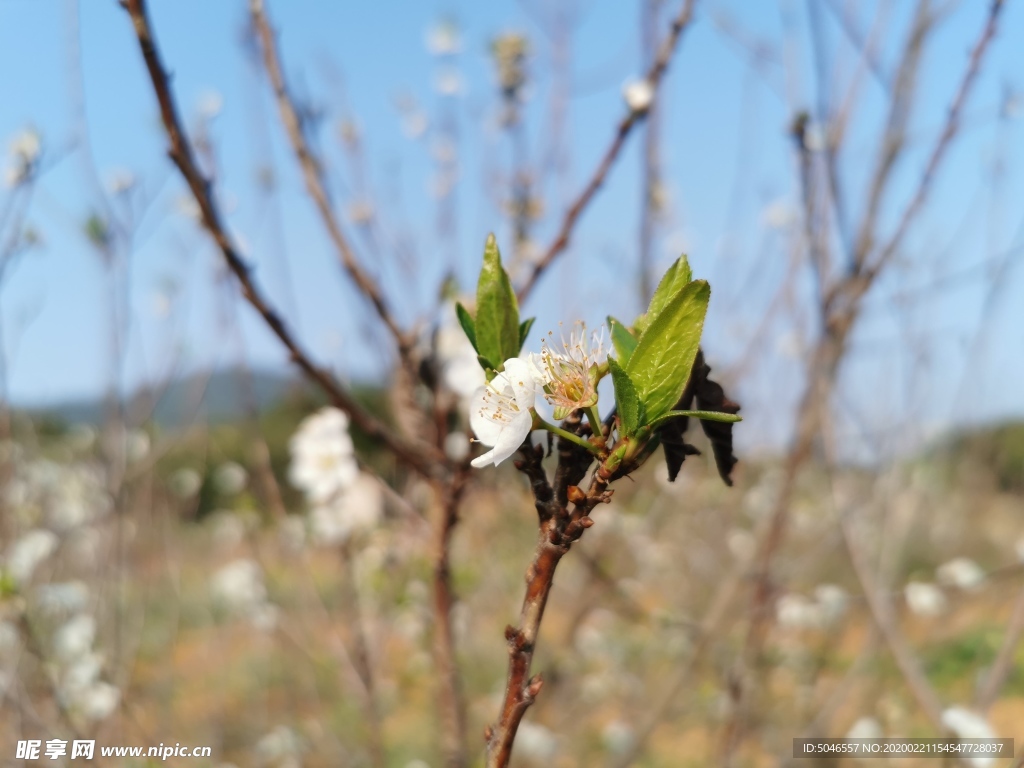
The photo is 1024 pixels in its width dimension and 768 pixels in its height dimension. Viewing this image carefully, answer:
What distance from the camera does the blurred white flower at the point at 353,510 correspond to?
2.02 m

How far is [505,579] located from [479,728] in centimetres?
85

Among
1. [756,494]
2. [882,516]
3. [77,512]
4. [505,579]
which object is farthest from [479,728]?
[756,494]

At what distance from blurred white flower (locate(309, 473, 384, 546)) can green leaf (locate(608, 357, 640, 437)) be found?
1.46 metres

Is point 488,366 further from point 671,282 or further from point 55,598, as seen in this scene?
point 55,598

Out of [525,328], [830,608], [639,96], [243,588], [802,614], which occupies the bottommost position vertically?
[525,328]

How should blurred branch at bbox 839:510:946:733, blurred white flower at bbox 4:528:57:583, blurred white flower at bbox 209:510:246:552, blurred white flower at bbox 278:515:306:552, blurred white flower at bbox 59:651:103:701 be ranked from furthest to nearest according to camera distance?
blurred white flower at bbox 209:510:246:552 < blurred white flower at bbox 4:528:57:583 < blurred white flower at bbox 59:651:103:701 < blurred white flower at bbox 278:515:306:552 < blurred branch at bbox 839:510:946:733

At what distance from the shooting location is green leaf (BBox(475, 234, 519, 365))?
589mm

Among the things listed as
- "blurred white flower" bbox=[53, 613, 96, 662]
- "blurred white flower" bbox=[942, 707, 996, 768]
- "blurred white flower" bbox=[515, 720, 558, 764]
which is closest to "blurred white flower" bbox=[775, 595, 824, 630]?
"blurred white flower" bbox=[515, 720, 558, 764]

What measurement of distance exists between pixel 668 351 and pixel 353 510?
1.73 m

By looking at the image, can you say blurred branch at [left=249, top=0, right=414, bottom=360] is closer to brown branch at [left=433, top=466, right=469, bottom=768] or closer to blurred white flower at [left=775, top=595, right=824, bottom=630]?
brown branch at [left=433, top=466, right=469, bottom=768]

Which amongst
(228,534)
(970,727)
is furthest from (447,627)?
(228,534)

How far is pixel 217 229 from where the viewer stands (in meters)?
0.82

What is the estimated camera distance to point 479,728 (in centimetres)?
364

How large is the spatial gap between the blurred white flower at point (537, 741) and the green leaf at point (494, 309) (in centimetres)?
239
